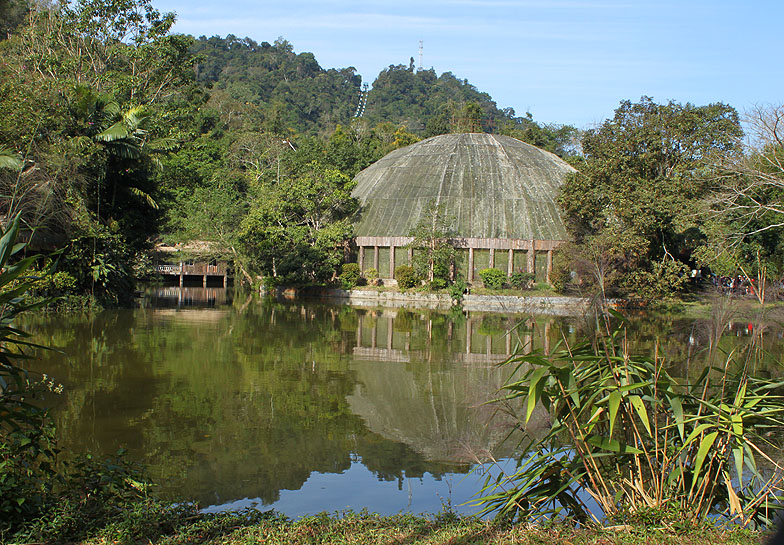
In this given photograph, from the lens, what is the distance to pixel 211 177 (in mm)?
60312

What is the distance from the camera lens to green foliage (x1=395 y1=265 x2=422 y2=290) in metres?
42.1

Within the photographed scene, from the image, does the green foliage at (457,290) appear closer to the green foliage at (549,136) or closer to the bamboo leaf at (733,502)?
the green foliage at (549,136)

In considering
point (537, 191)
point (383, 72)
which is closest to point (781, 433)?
point (537, 191)

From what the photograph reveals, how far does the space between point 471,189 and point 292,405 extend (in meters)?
39.5

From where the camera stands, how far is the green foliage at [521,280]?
43.1 m

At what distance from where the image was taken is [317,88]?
144625 millimetres

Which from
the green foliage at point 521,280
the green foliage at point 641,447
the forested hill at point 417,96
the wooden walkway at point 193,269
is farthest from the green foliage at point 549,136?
the green foliage at point 641,447

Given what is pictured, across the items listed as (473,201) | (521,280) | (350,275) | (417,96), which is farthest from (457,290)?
(417,96)

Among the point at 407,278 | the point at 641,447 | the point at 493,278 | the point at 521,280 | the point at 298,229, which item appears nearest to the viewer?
the point at 641,447

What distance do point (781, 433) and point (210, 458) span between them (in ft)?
22.6

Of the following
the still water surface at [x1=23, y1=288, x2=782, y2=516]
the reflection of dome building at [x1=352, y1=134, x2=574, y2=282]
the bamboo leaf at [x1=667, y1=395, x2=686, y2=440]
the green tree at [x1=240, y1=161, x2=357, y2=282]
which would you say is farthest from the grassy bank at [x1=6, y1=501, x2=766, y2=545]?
the reflection of dome building at [x1=352, y1=134, x2=574, y2=282]

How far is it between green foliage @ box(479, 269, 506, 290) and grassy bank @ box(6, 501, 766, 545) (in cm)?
3696

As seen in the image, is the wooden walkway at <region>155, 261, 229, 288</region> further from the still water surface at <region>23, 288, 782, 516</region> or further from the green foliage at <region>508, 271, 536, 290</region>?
the still water surface at <region>23, 288, 782, 516</region>

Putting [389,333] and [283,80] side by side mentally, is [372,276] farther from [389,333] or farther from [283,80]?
[283,80]
